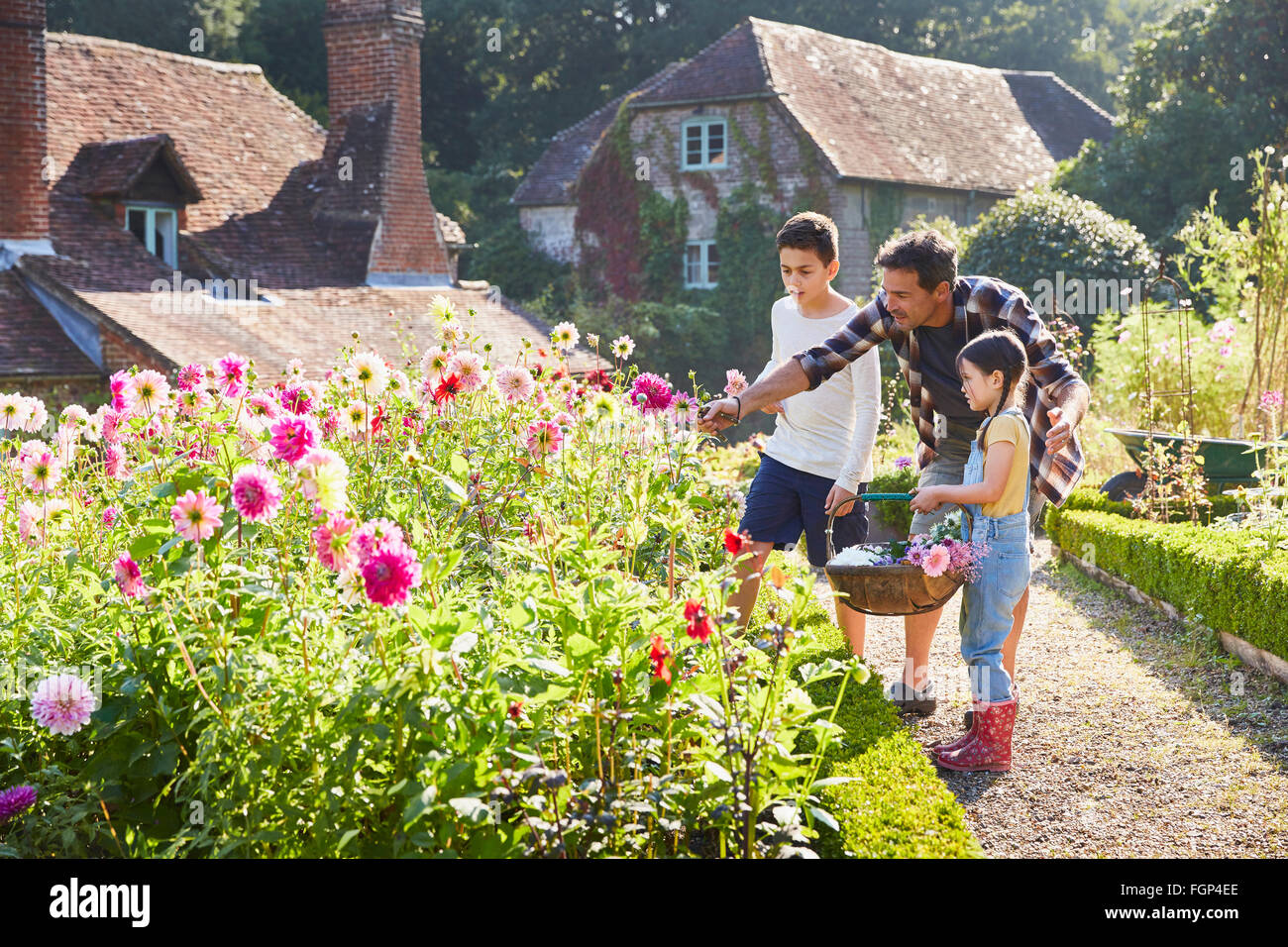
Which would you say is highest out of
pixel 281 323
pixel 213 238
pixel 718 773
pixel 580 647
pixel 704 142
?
pixel 704 142

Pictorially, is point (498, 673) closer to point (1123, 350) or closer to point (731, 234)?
point (1123, 350)

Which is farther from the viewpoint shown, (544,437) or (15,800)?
(544,437)

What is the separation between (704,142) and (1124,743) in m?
25.0

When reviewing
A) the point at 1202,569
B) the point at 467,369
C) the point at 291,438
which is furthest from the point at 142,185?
the point at 291,438

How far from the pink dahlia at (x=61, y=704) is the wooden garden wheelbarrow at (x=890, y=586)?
2253mm

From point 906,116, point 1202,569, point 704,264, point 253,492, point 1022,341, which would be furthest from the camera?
point 906,116

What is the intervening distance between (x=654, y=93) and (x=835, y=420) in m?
25.3

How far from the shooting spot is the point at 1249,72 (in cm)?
2525

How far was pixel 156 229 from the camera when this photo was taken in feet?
60.3

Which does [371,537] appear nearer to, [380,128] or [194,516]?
[194,516]

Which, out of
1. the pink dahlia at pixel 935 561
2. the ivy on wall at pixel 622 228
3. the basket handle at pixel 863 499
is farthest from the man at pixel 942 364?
the ivy on wall at pixel 622 228

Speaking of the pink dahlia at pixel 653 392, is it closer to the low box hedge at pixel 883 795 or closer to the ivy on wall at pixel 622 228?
the low box hedge at pixel 883 795
